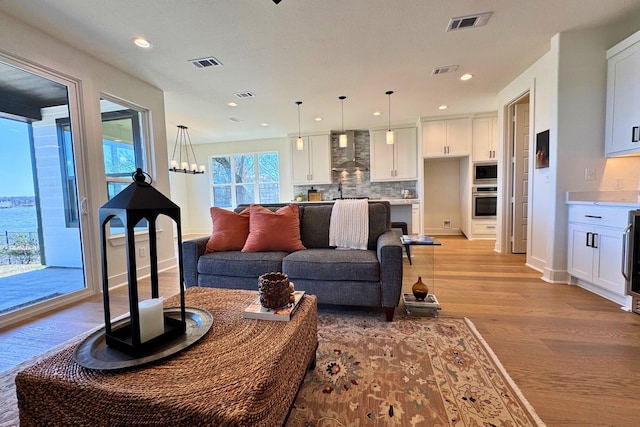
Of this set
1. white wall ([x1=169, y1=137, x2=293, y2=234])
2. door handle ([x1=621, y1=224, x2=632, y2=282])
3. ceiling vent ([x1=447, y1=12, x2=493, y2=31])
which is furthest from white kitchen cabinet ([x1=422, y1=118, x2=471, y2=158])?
door handle ([x1=621, y1=224, x2=632, y2=282])

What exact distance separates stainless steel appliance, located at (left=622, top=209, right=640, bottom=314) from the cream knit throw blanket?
1964 millimetres

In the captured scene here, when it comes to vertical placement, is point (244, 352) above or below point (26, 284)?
above

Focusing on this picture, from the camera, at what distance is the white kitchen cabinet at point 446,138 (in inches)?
210

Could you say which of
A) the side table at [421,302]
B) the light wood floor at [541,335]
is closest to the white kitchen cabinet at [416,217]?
the light wood floor at [541,335]

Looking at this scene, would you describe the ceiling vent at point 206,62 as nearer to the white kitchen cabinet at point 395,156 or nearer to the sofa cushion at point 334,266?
the sofa cushion at point 334,266

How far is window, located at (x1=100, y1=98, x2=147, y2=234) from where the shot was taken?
10.4ft

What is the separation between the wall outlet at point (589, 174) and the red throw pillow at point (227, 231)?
3.49 meters

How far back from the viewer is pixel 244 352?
932 millimetres

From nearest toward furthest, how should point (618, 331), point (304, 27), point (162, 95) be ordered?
point (618, 331), point (304, 27), point (162, 95)

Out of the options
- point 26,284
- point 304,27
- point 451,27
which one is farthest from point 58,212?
point 451,27

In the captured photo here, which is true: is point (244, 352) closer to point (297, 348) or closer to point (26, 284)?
point (297, 348)

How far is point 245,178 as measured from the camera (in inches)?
289

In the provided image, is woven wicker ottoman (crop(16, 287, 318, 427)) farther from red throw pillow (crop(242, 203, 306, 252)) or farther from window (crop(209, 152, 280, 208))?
window (crop(209, 152, 280, 208))

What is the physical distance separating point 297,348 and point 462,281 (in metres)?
2.49
